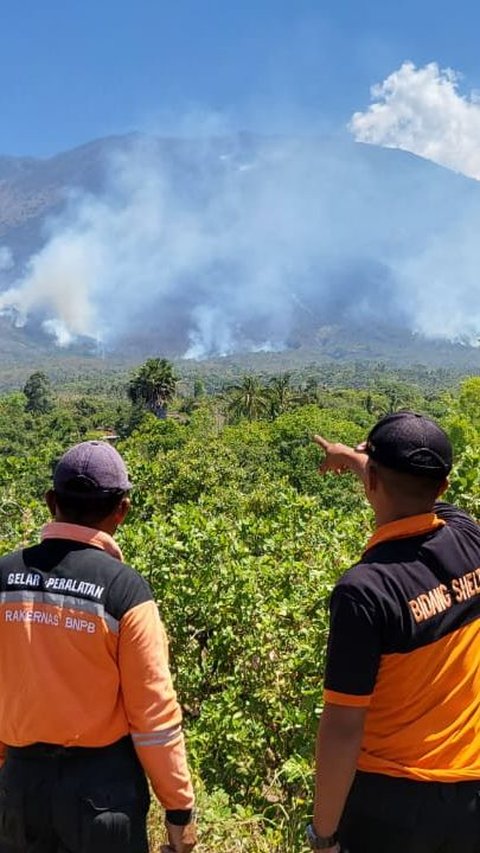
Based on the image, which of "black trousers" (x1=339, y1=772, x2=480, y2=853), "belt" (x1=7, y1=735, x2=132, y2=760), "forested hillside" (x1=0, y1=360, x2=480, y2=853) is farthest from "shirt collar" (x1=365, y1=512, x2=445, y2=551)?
"forested hillside" (x1=0, y1=360, x2=480, y2=853)

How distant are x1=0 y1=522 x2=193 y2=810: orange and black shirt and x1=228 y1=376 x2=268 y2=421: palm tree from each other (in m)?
54.4

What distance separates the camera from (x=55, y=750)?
237 centimetres

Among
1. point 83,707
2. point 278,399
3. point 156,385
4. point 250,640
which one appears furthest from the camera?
point 278,399

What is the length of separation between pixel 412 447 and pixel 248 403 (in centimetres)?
5527

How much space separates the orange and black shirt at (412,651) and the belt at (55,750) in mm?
776

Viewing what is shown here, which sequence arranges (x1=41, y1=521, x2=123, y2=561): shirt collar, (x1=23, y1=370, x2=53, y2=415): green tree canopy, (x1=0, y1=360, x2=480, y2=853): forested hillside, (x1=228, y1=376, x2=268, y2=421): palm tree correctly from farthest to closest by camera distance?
1. (x1=23, y1=370, x2=53, y2=415): green tree canopy
2. (x1=228, y1=376, x2=268, y2=421): palm tree
3. (x1=0, y1=360, x2=480, y2=853): forested hillside
4. (x1=41, y1=521, x2=123, y2=561): shirt collar

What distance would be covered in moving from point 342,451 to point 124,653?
1.26 metres

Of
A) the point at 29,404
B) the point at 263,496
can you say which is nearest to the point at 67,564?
the point at 263,496

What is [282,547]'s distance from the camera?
24.8ft

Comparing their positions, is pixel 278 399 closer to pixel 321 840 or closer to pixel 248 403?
pixel 248 403

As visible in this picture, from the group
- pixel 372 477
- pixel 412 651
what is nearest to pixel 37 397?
pixel 372 477

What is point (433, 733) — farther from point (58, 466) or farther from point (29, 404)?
point (29, 404)

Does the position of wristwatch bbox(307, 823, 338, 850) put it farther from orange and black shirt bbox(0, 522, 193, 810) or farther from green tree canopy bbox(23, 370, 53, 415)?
green tree canopy bbox(23, 370, 53, 415)

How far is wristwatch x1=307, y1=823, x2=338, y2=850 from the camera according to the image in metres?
2.24
